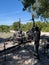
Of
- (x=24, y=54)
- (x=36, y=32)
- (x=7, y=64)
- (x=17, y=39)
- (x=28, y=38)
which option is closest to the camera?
(x=7, y=64)

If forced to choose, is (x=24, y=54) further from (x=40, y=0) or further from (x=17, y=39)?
(x=40, y=0)

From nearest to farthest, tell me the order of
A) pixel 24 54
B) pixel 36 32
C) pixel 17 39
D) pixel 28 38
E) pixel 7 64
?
pixel 7 64, pixel 36 32, pixel 24 54, pixel 17 39, pixel 28 38

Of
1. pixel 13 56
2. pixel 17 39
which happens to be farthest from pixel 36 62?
pixel 17 39

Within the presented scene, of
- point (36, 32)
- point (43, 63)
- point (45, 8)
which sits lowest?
point (43, 63)

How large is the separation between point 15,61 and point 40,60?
1.47m

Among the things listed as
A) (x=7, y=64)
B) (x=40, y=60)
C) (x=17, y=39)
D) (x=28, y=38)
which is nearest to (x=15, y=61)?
(x=7, y=64)

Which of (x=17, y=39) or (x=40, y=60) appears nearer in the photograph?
(x=40, y=60)

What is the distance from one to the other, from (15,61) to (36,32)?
84.6 inches

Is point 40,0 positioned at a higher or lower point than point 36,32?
higher

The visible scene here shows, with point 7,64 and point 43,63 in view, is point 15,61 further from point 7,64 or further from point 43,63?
point 43,63

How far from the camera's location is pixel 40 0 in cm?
1978

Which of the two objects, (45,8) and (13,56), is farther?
(45,8)

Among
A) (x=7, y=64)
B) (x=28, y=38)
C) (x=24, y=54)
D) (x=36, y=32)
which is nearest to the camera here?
(x=7, y=64)

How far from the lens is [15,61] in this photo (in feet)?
40.1
